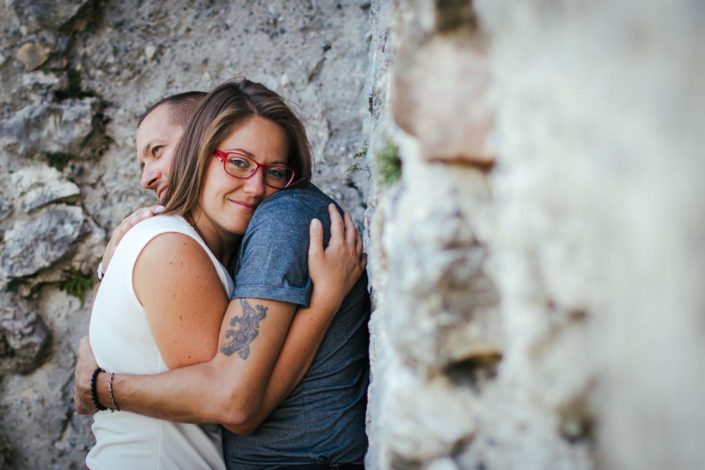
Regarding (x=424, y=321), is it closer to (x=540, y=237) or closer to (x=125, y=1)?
(x=540, y=237)

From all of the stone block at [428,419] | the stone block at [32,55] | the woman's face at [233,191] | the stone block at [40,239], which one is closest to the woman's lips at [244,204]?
the woman's face at [233,191]

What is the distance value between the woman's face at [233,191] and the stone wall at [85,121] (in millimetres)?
888

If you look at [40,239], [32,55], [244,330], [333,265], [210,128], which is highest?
[32,55]

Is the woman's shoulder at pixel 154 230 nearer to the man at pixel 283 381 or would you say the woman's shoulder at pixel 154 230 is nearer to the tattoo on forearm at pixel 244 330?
the man at pixel 283 381

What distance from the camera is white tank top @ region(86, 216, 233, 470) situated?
1.71 m

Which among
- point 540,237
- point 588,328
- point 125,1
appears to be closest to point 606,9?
point 540,237

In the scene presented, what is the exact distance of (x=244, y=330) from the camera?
5.20ft

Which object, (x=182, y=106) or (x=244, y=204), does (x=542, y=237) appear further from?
(x=182, y=106)

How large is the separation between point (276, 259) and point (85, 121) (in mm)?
1964

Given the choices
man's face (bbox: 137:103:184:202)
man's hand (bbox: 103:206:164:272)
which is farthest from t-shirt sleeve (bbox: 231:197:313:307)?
man's face (bbox: 137:103:184:202)

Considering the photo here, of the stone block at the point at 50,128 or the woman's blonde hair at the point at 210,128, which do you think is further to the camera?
the stone block at the point at 50,128

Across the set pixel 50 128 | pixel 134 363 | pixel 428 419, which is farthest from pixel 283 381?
pixel 50 128

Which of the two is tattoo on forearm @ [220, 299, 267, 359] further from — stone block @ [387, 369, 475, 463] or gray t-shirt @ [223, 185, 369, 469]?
stone block @ [387, 369, 475, 463]

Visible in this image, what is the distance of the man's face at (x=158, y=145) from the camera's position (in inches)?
102
